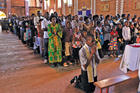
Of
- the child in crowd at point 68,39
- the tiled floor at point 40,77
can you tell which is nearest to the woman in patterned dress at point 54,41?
the child in crowd at point 68,39

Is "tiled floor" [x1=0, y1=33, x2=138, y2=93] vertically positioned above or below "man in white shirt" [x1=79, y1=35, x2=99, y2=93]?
below

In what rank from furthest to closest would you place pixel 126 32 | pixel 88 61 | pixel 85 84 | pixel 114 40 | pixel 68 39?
pixel 126 32
pixel 114 40
pixel 68 39
pixel 85 84
pixel 88 61

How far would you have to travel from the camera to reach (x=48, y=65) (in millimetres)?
5133

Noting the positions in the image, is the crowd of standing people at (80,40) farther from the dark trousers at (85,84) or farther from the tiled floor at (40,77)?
the tiled floor at (40,77)

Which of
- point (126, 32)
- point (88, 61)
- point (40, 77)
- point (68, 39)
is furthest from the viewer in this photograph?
point (126, 32)

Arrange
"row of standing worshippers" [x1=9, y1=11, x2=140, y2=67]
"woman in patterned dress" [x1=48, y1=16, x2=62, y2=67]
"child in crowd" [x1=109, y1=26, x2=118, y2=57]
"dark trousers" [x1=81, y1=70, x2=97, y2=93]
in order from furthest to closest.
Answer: "child in crowd" [x1=109, y1=26, x2=118, y2=57]
"row of standing worshippers" [x1=9, y1=11, x2=140, y2=67]
"woman in patterned dress" [x1=48, y1=16, x2=62, y2=67]
"dark trousers" [x1=81, y1=70, x2=97, y2=93]

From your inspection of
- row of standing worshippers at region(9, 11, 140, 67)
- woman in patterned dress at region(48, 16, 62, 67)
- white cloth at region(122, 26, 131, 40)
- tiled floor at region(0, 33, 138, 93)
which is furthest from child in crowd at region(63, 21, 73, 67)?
white cloth at region(122, 26, 131, 40)

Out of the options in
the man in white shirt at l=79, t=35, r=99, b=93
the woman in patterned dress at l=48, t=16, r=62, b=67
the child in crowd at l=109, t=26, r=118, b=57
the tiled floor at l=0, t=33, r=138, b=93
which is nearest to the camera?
the man in white shirt at l=79, t=35, r=99, b=93

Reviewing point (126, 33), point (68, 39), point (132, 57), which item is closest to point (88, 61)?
point (132, 57)

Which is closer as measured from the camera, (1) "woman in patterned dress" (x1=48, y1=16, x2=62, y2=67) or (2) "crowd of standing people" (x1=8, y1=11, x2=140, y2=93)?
(2) "crowd of standing people" (x1=8, y1=11, x2=140, y2=93)

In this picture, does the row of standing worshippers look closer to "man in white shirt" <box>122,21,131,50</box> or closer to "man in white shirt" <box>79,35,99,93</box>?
"man in white shirt" <box>122,21,131,50</box>

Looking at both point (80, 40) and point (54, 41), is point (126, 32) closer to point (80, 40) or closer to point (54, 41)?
point (80, 40)

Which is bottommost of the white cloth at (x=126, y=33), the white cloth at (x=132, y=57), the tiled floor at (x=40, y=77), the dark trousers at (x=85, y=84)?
the tiled floor at (x=40, y=77)

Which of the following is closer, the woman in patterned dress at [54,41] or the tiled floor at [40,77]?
the tiled floor at [40,77]
